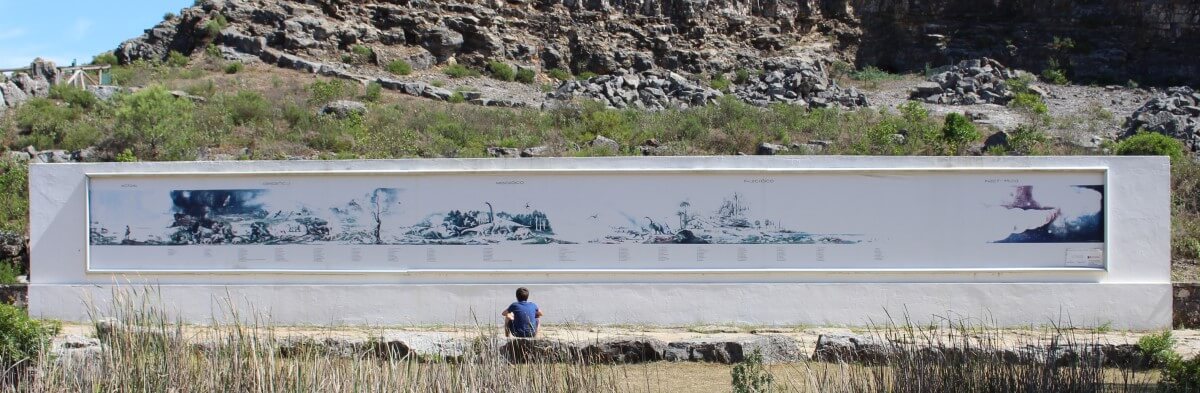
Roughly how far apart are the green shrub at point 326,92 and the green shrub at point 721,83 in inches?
489

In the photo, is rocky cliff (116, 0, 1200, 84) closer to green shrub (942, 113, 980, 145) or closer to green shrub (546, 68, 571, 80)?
green shrub (546, 68, 571, 80)

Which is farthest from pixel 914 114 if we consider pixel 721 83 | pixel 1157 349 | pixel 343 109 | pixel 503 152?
pixel 1157 349

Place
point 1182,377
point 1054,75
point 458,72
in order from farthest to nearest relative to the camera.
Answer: point 1054,75, point 458,72, point 1182,377

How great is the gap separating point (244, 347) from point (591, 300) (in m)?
5.09

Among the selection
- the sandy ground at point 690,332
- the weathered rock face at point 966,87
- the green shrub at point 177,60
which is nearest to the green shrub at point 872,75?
the weathered rock face at point 966,87

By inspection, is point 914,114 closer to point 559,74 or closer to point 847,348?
point 559,74

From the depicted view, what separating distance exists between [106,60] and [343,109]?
48.4ft

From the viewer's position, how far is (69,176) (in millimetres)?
12391

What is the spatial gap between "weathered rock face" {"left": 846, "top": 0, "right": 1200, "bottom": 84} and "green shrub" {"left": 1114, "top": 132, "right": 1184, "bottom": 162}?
17976 mm

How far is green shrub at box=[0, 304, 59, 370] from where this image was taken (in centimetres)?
875

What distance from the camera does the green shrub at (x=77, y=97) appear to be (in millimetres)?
26839

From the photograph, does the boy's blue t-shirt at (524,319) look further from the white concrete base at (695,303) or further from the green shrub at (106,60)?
the green shrub at (106,60)

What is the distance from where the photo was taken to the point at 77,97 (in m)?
27.0

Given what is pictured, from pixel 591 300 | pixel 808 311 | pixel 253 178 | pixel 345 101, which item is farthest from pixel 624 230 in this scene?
pixel 345 101
